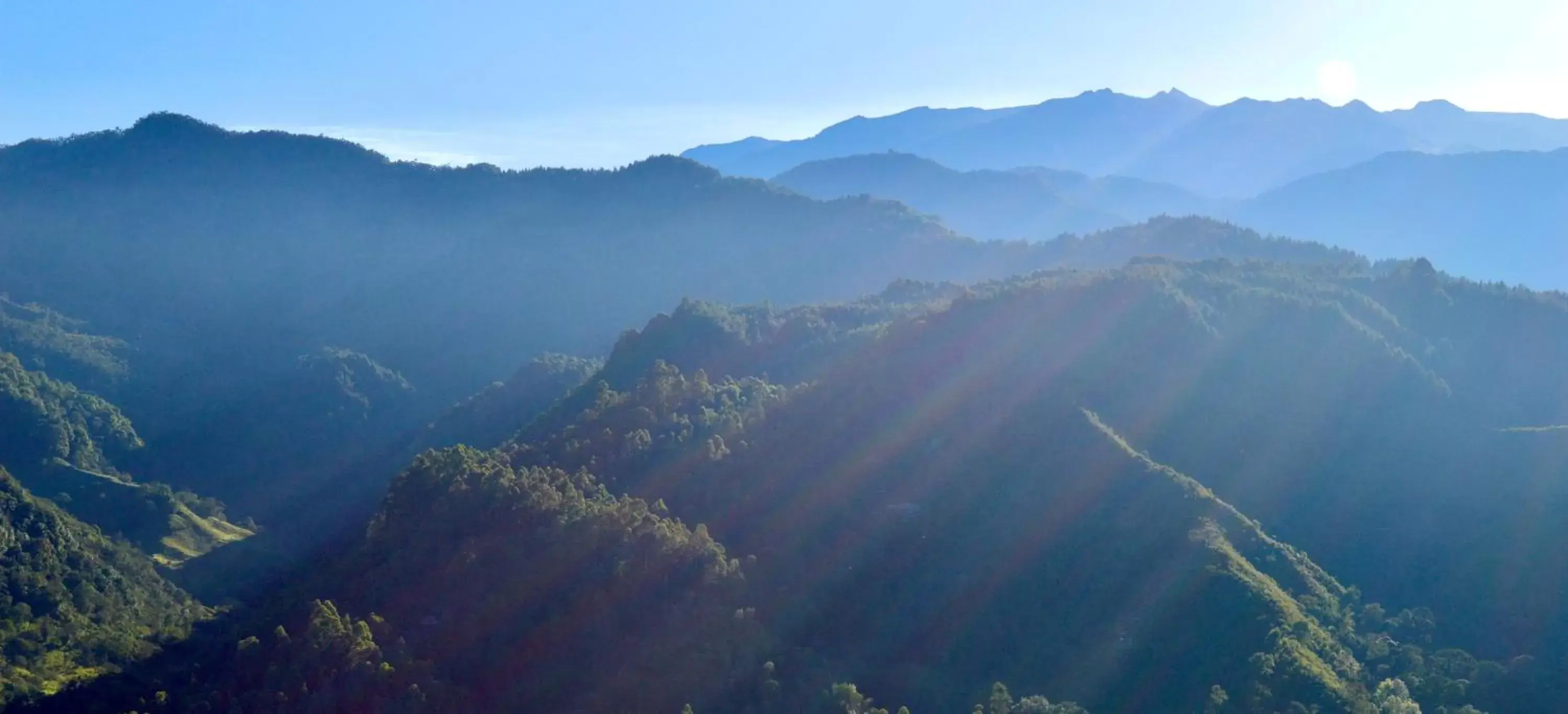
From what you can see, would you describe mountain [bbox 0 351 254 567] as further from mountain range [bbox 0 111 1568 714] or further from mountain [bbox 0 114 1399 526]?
mountain [bbox 0 114 1399 526]

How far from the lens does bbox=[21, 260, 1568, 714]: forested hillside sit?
3784 centimetres

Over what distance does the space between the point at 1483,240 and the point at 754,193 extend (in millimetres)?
132837

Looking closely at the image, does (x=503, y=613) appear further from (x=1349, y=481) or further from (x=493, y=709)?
(x=1349, y=481)

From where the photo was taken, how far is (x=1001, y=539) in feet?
152

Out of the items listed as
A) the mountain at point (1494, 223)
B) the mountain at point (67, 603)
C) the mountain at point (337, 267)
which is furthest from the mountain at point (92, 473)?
the mountain at point (1494, 223)

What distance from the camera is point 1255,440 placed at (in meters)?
56.4

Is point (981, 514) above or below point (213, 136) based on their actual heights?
below

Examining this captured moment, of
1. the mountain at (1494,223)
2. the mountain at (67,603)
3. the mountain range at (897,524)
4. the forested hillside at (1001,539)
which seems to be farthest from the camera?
the mountain at (1494,223)

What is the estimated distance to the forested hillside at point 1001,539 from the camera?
124 feet

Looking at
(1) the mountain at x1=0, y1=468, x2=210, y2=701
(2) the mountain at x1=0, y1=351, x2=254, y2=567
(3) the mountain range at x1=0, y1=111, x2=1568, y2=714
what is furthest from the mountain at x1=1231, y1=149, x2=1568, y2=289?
(1) the mountain at x1=0, y1=468, x2=210, y2=701

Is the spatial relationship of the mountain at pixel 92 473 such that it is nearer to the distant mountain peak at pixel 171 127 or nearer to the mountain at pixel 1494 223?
the distant mountain peak at pixel 171 127

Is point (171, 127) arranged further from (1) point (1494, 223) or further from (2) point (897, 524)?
(1) point (1494, 223)

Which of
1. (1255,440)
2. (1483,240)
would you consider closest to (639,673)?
(1255,440)

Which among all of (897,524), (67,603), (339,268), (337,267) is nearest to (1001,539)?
(897,524)
